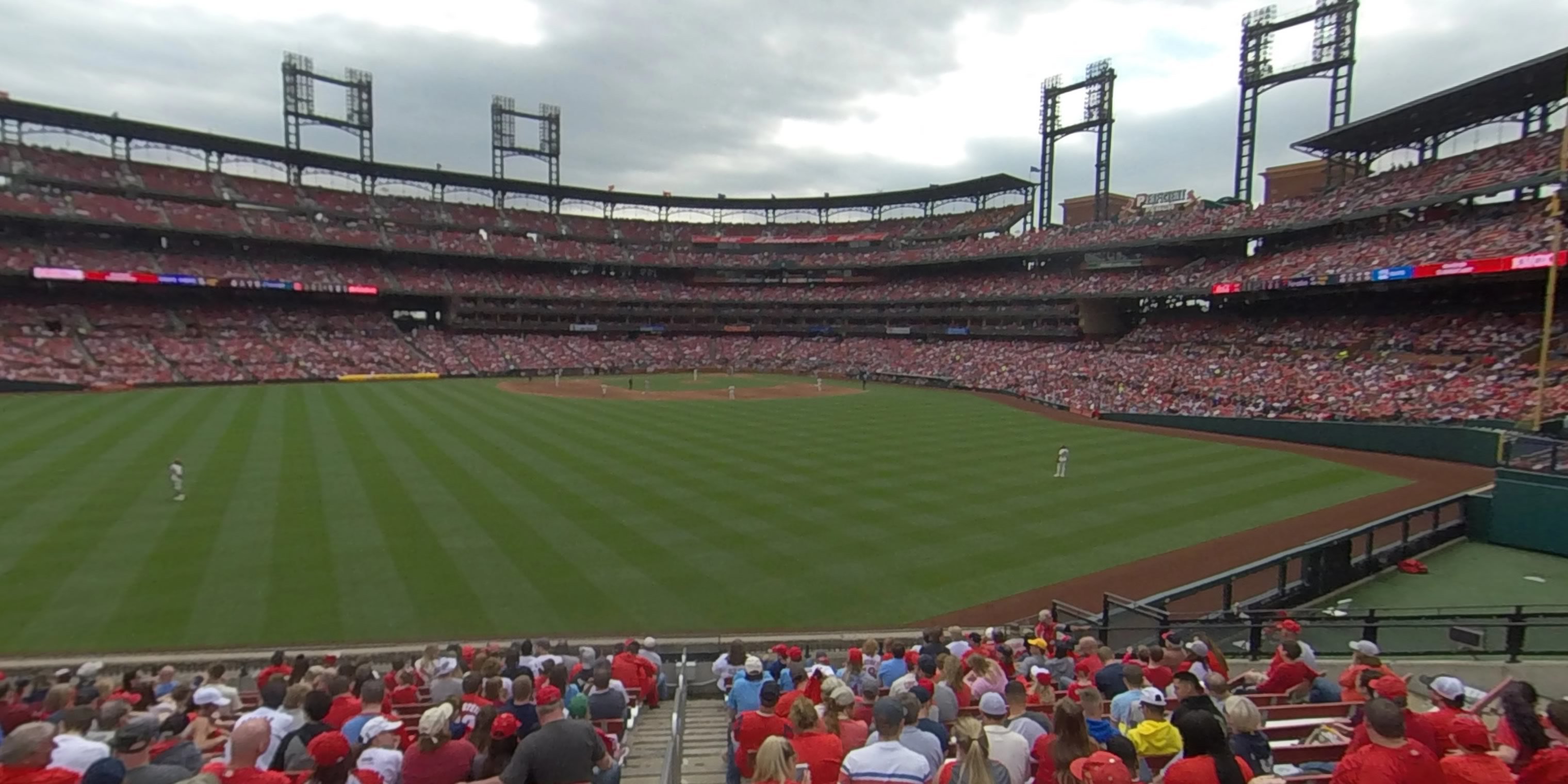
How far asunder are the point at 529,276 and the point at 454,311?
10.6 m

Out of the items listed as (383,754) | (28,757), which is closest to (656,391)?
(383,754)

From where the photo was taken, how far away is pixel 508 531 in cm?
1886

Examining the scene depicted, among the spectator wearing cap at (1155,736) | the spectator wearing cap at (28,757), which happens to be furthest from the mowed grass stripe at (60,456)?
the spectator wearing cap at (1155,736)

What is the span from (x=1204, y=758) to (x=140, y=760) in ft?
21.9

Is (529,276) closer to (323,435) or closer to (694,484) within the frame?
(323,435)

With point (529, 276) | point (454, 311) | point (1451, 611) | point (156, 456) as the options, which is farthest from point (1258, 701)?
point (529, 276)

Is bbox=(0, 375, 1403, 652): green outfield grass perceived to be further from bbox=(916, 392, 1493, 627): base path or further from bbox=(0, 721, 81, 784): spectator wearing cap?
bbox=(0, 721, 81, 784): spectator wearing cap

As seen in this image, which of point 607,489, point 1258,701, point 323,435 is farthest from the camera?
point 323,435

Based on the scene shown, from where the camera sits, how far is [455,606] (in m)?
14.6

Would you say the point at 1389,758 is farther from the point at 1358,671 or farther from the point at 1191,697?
the point at 1358,671

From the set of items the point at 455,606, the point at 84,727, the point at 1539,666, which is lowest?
the point at 455,606

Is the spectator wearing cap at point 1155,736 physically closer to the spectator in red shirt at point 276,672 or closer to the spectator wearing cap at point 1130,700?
the spectator wearing cap at point 1130,700

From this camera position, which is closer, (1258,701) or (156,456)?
(1258,701)

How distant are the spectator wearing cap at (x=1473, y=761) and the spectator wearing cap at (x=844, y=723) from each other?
145 inches
